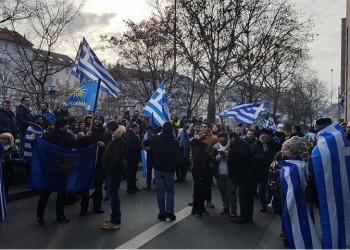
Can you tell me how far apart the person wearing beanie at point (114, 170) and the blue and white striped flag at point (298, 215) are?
3153 millimetres

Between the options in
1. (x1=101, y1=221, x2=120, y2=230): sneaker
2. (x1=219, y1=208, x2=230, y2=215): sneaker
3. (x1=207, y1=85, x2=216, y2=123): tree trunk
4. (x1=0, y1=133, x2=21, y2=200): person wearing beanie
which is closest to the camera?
(x1=101, y1=221, x2=120, y2=230): sneaker

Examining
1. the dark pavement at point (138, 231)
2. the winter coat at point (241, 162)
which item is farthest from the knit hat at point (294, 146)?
the winter coat at point (241, 162)

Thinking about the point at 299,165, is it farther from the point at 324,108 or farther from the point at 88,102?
the point at 324,108

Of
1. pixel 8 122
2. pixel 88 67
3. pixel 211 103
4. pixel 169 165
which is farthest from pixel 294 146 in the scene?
pixel 211 103

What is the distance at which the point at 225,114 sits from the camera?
14.5 metres

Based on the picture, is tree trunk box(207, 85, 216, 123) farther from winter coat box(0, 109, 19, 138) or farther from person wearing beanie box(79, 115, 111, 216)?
person wearing beanie box(79, 115, 111, 216)

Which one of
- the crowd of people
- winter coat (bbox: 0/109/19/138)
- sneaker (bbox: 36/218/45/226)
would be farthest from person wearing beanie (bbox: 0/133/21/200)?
winter coat (bbox: 0/109/19/138)

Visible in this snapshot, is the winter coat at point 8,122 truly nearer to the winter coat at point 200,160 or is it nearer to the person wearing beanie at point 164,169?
the person wearing beanie at point 164,169

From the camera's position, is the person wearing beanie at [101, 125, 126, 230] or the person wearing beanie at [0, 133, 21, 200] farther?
the person wearing beanie at [0, 133, 21, 200]

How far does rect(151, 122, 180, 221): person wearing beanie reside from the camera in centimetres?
725

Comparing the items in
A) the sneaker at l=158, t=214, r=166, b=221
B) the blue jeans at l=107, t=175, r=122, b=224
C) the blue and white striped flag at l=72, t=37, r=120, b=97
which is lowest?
the sneaker at l=158, t=214, r=166, b=221

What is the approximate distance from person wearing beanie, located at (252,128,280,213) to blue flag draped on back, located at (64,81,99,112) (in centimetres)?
376

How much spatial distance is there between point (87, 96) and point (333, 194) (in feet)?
18.3

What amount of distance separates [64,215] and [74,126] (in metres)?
3.40
